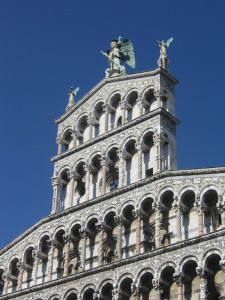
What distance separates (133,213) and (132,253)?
172cm

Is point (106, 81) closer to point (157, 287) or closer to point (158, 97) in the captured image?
point (158, 97)

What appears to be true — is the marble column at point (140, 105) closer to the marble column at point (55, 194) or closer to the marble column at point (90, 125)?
the marble column at point (90, 125)

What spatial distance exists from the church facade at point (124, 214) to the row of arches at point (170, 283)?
0.13ft

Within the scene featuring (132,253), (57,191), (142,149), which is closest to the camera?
(132,253)

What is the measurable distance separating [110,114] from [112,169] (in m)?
3.32

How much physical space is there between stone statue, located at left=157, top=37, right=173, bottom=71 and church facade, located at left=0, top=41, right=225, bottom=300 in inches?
4.7

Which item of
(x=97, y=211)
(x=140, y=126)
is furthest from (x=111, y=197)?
(x=140, y=126)

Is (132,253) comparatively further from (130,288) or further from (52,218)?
(52,218)

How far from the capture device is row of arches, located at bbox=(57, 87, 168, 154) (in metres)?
35.8

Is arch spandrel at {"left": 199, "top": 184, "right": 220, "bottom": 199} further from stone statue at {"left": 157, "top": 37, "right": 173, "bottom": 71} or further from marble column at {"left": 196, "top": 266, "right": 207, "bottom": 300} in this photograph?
stone statue at {"left": 157, "top": 37, "right": 173, "bottom": 71}

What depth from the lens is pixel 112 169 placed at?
117 feet

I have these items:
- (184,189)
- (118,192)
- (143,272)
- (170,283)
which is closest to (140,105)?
(118,192)

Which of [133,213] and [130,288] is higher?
[133,213]

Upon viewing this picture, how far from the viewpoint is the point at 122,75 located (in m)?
37.9
